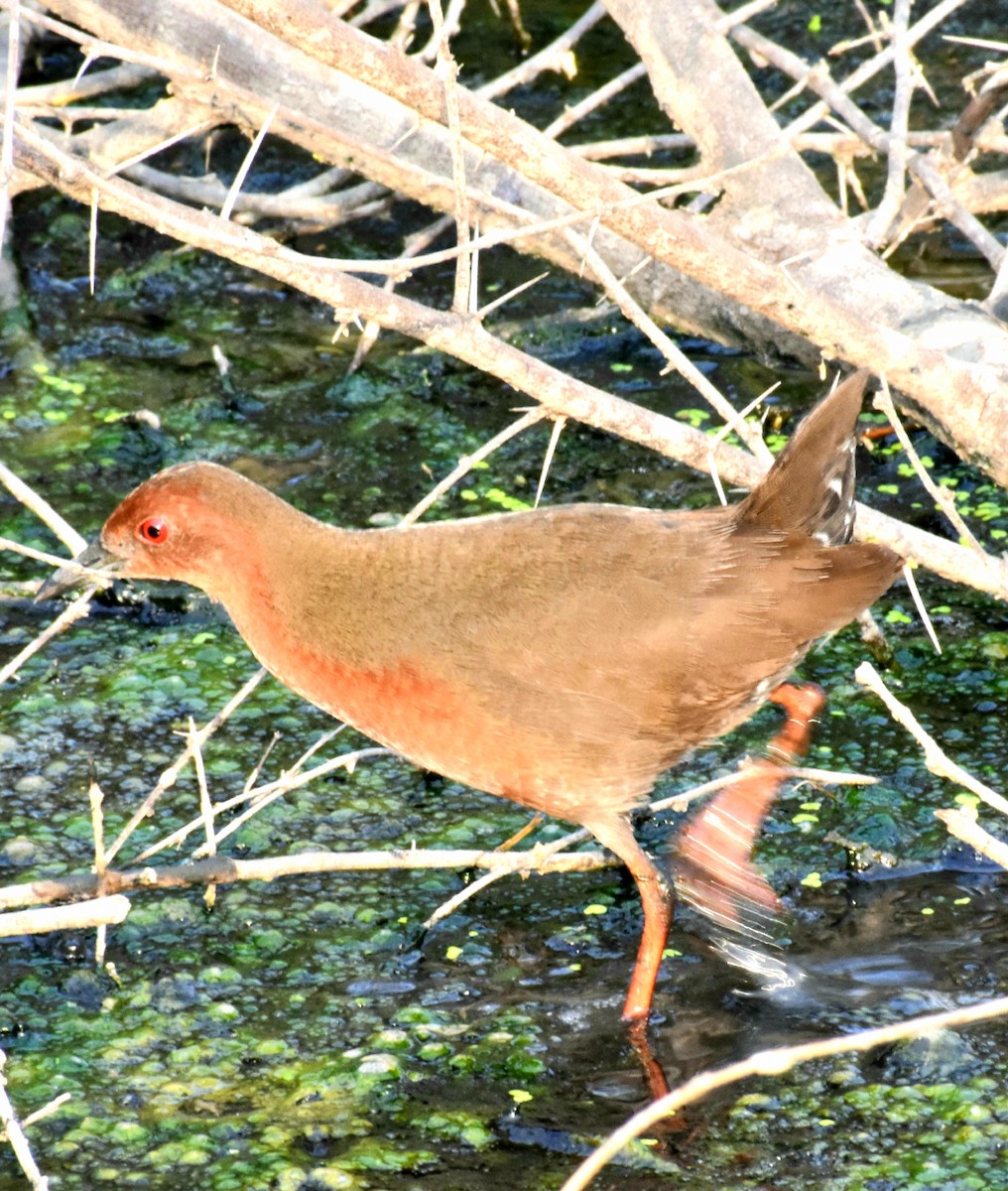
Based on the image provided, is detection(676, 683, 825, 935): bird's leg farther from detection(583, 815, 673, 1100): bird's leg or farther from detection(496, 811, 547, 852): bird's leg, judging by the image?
detection(496, 811, 547, 852): bird's leg

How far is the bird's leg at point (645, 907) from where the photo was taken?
3.53m

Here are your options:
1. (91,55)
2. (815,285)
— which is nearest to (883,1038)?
(91,55)

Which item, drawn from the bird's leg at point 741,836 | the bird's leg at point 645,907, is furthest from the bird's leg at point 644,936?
the bird's leg at point 741,836

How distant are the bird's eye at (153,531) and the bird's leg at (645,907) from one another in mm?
1093

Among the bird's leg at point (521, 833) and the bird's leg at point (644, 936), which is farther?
the bird's leg at point (521, 833)

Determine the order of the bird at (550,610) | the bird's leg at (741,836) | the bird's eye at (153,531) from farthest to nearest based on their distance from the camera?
the bird's leg at (741,836)
the bird's eye at (153,531)
the bird at (550,610)

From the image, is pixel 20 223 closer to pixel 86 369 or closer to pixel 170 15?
pixel 86 369

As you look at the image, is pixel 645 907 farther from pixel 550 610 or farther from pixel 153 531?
pixel 153 531

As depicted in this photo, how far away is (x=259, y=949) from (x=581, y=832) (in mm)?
759

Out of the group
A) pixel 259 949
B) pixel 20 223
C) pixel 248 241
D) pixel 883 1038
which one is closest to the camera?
pixel 883 1038

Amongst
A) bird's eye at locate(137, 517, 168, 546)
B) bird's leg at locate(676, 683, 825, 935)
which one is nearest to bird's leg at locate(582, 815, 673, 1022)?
bird's leg at locate(676, 683, 825, 935)

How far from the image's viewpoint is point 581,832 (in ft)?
12.7

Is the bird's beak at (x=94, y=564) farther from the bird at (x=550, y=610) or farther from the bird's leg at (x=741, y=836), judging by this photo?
the bird's leg at (x=741, y=836)

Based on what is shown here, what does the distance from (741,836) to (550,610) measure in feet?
2.78
